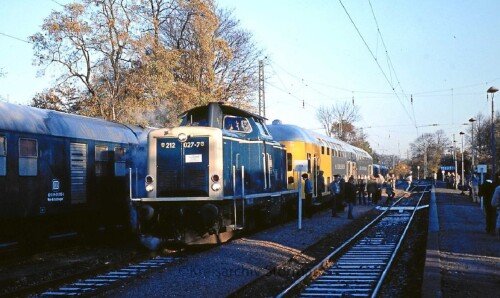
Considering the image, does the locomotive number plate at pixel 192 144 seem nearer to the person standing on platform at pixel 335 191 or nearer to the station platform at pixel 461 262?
the station platform at pixel 461 262

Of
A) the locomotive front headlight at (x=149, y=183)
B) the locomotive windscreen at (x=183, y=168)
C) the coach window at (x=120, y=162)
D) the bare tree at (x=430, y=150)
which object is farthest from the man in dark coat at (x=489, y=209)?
the bare tree at (x=430, y=150)

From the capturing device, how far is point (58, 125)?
1555 centimetres

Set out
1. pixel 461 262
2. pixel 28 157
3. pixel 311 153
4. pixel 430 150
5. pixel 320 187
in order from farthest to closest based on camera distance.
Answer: pixel 430 150 < pixel 320 187 < pixel 311 153 < pixel 28 157 < pixel 461 262

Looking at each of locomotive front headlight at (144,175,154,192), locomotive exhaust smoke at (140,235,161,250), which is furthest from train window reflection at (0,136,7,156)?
locomotive exhaust smoke at (140,235,161,250)

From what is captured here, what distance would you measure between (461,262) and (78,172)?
395 inches

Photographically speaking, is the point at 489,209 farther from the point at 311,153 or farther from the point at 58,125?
the point at 58,125

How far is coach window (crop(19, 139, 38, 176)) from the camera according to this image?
45.4 feet

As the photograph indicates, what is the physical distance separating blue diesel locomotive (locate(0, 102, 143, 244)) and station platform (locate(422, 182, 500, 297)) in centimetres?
869

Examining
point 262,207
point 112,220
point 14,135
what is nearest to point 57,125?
point 14,135

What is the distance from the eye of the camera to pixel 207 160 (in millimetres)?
14891

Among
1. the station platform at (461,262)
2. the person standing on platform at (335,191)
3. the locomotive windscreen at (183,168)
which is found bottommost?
the station platform at (461,262)

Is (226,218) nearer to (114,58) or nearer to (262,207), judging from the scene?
(262,207)

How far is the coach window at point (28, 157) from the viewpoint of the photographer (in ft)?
45.4

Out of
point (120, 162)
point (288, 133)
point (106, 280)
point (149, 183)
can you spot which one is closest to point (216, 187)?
point (149, 183)
